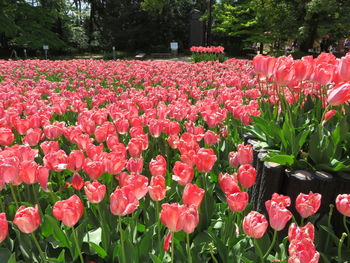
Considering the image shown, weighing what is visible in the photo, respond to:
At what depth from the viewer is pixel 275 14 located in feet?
60.6

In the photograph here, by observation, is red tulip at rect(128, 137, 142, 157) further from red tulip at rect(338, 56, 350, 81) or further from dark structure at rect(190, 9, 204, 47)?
dark structure at rect(190, 9, 204, 47)

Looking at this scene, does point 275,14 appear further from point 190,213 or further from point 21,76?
point 190,213

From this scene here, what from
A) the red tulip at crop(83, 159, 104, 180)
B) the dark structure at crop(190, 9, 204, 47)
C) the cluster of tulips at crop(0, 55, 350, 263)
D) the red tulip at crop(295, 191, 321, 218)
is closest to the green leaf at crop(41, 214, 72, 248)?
the cluster of tulips at crop(0, 55, 350, 263)

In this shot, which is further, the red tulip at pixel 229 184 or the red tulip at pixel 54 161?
the red tulip at pixel 54 161

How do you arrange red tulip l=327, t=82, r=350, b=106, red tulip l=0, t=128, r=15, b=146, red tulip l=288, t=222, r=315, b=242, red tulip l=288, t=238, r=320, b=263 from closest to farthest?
red tulip l=288, t=238, r=320, b=263, red tulip l=288, t=222, r=315, b=242, red tulip l=327, t=82, r=350, b=106, red tulip l=0, t=128, r=15, b=146

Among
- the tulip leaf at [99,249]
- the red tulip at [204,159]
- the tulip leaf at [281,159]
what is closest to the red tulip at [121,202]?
the tulip leaf at [99,249]

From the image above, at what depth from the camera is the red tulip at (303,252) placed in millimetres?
958

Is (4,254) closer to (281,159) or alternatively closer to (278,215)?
(278,215)

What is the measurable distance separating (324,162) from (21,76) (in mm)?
7339

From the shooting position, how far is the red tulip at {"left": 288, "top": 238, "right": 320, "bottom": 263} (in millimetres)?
958

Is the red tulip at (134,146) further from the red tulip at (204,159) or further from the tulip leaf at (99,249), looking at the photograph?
the tulip leaf at (99,249)

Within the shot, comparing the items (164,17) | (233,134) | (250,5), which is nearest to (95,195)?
(233,134)

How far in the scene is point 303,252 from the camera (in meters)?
0.96

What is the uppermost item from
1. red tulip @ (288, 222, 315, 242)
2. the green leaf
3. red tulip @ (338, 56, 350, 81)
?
red tulip @ (338, 56, 350, 81)
